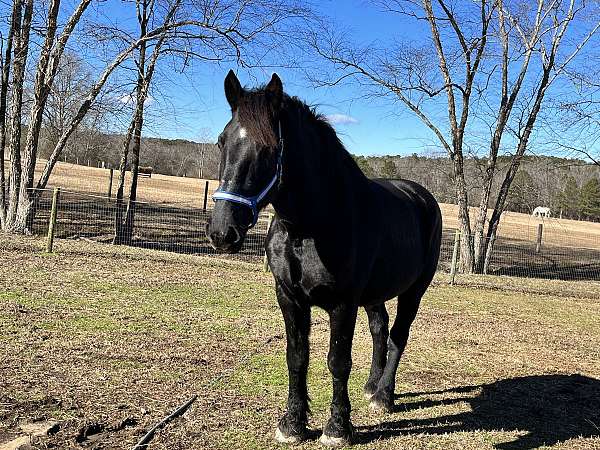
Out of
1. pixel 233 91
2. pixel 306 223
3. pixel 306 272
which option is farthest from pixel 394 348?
pixel 233 91

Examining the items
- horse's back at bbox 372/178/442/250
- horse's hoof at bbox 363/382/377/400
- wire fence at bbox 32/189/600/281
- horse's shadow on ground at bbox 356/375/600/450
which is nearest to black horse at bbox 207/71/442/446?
horse's back at bbox 372/178/442/250

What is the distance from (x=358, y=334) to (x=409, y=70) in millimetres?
9922

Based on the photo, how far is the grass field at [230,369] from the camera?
11.4 feet

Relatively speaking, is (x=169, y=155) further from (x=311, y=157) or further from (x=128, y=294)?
(x=311, y=157)

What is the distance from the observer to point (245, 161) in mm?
2447

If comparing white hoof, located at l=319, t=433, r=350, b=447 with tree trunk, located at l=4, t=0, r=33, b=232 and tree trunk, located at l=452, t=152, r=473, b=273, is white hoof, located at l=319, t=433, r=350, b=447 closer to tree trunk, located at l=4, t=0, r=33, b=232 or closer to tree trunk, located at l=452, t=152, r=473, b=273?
tree trunk, located at l=4, t=0, r=33, b=232

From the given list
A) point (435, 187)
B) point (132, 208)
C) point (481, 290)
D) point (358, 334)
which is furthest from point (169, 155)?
point (358, 334)

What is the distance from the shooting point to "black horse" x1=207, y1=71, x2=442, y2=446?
2453mm

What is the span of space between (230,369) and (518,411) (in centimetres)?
243

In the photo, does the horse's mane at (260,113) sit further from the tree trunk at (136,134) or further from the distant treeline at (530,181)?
the distant treeline at (530,181)

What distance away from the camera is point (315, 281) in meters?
2.94

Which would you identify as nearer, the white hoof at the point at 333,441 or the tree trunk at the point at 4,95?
the white hoof at the point at 333,441

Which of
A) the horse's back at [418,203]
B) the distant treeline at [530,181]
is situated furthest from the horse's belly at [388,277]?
the distant treeline at [530,181]

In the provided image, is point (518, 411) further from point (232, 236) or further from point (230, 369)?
point (232, 236)
